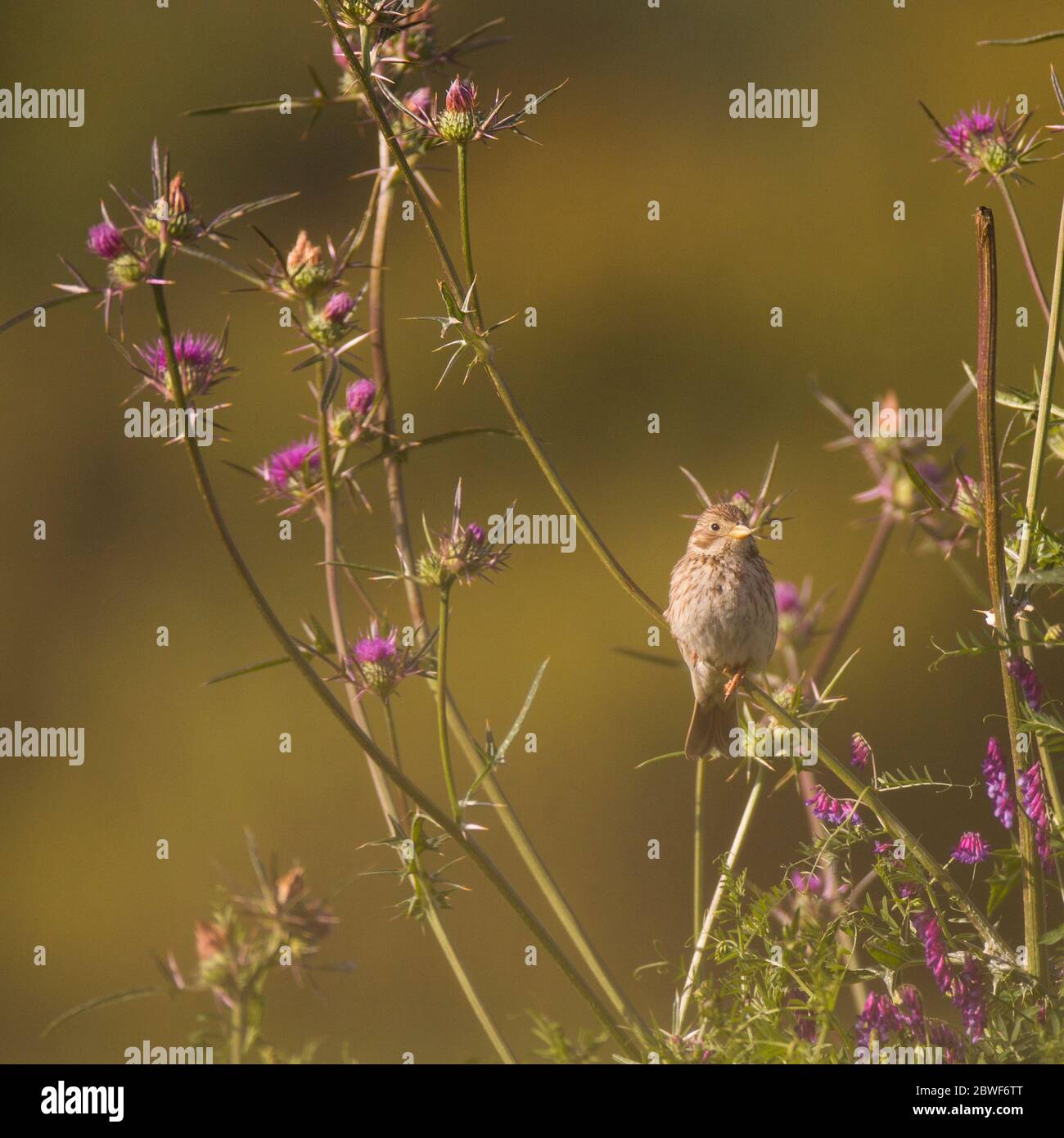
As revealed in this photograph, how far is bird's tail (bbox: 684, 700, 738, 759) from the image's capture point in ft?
6.29

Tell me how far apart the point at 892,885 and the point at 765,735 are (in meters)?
0.19

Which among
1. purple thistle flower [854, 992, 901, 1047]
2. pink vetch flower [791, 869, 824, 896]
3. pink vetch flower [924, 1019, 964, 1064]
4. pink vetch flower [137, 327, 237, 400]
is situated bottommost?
pink vetch flower [924, 1019, 964, 1064]

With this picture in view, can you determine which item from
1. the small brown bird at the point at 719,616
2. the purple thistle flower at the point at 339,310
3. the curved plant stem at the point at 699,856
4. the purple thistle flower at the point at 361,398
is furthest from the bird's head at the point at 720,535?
the purple thistle flower at the point at 339,310

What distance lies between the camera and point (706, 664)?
1.93 metres

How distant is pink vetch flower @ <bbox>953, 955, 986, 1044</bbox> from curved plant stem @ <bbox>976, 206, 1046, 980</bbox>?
52 millimetres

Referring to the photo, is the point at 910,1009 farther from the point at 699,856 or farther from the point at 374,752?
the point at 374,752

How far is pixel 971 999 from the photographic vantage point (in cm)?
126

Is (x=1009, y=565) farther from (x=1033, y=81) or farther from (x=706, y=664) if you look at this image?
(x=1033, y=81)

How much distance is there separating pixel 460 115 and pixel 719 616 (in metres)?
0.82

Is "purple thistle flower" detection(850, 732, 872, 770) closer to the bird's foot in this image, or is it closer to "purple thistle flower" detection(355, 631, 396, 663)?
the bird's foot

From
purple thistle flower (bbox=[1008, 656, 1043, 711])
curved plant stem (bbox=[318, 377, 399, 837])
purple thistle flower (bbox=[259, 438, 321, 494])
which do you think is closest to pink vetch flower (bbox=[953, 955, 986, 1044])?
purple thistle flower (bbox=[1008, 656, 1043, 711])

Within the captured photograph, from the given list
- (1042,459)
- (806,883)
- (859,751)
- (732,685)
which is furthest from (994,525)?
(732,685)

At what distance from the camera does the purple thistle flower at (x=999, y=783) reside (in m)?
1.28
